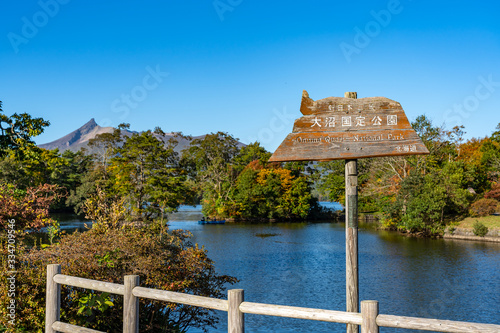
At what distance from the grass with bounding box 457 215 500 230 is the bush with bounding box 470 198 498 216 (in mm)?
391

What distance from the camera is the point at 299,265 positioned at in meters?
18.9

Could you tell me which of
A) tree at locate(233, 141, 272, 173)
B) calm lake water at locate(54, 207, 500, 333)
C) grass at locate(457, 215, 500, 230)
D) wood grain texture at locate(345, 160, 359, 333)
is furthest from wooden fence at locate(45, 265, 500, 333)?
tree at locate(233, 141, 272, 173)

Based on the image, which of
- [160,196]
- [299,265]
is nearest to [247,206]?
[160,196]

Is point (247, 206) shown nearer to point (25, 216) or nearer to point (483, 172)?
point (483, 172)

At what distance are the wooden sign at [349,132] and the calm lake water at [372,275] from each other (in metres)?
6.52

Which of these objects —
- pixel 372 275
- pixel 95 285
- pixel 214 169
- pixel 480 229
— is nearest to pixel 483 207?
pixel 480 229

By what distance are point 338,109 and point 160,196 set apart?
2851 centimetres

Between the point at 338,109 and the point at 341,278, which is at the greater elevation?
the point at 338,109

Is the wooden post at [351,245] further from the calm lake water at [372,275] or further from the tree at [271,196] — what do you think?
the tree at [271,196]

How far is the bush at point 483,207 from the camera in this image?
95.5ft

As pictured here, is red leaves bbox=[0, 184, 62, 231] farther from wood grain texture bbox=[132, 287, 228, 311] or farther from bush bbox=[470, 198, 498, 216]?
bush bbox=[470, 198, 498, 216]

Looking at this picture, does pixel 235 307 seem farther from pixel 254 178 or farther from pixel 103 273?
pixel 254 178

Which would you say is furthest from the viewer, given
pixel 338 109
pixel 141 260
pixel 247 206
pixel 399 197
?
pixel 247 206

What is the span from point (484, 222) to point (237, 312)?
28196 millimetres
